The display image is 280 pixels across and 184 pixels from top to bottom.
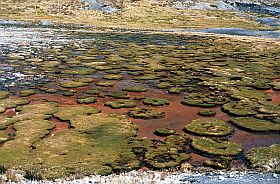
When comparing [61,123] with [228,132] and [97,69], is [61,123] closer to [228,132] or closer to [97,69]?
[228,132]

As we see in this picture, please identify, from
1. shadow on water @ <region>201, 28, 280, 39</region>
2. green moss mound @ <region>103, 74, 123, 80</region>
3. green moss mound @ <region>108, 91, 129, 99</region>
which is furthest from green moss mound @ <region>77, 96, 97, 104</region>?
shadow on water @ <region>201, 28, 280, 39</region>

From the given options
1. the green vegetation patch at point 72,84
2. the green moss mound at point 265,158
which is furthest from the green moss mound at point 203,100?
the green vegetation patch at point 72,84

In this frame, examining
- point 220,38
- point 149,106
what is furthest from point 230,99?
point 220,38

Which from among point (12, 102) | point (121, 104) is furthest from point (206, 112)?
point (12, 102)

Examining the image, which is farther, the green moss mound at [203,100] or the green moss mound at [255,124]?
the green moss mound at [203,100]

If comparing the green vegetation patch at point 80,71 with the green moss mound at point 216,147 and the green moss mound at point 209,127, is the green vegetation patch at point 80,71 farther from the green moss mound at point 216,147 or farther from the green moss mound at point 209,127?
the green moss mound at point 216,147

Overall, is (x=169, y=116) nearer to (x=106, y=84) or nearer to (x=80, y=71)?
(x=106, y=84)

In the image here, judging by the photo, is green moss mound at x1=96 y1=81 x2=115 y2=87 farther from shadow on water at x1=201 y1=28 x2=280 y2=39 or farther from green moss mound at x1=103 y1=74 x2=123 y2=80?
shadow on water at x1=201 y1=28 x2=280 y2=39
